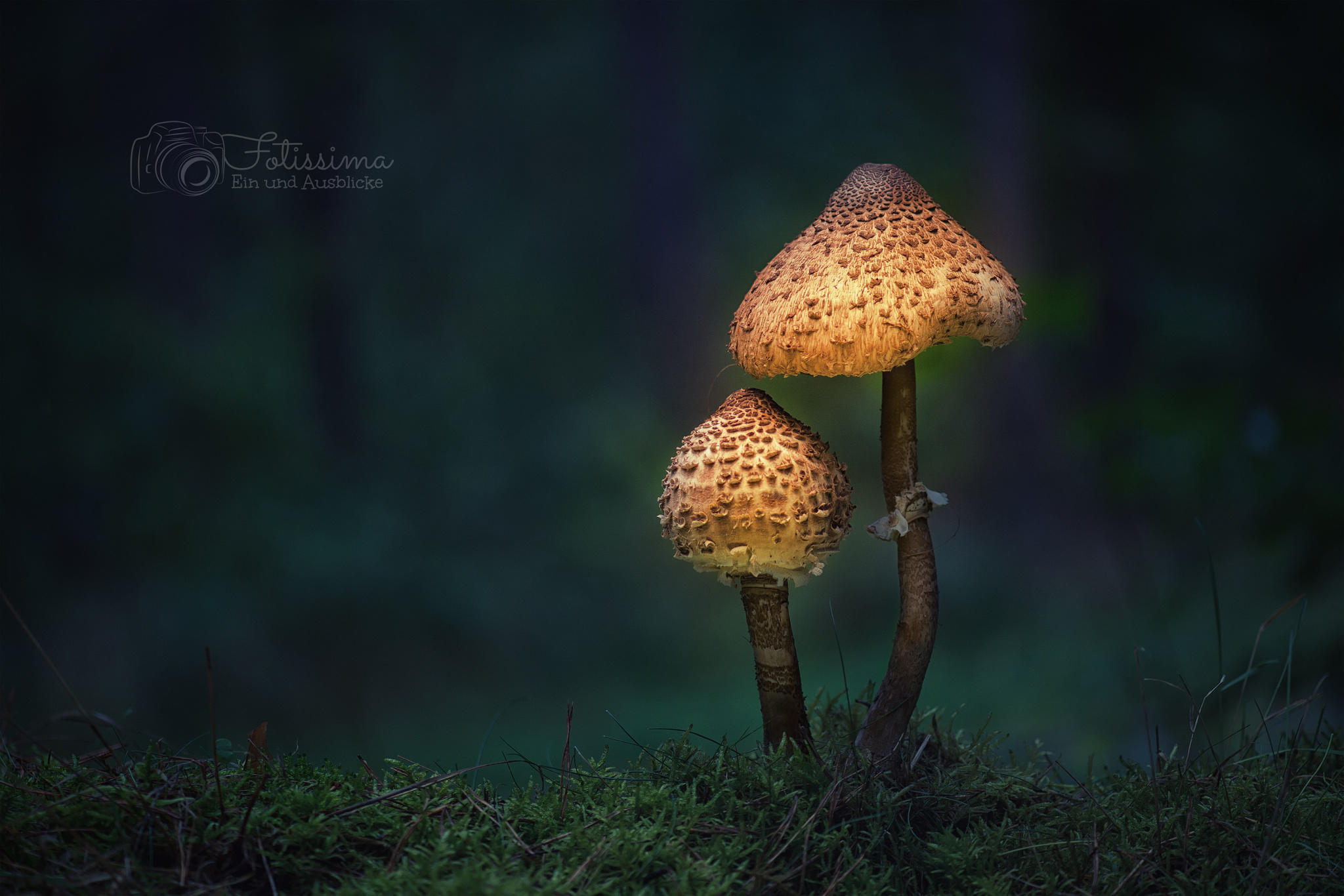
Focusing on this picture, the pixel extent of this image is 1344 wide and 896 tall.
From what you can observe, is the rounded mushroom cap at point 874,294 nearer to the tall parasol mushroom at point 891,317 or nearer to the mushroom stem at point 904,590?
the tall parasol mushroom at point 891,317

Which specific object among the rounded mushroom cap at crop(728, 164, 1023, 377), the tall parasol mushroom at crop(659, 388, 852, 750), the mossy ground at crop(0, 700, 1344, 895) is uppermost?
the rounded mushroom cap at crop(728, 164, 1023, 377)

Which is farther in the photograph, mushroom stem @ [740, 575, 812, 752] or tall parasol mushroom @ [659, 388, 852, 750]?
mushroom stem @ [740, 575, 812, 752]

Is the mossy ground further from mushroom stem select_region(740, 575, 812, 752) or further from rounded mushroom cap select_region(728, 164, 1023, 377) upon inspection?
rounded mushroom cap select_region(728, 164, 1023, 377)

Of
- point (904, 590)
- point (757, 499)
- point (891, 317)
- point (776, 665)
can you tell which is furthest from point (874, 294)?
point (776, 665)

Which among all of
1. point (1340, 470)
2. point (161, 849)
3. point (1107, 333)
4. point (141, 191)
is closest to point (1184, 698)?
point (1340, 470)

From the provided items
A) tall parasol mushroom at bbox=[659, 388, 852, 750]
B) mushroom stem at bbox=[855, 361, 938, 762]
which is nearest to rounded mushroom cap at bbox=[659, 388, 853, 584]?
tall parasol mushroom at bbox=[659, 388, 852, 750]

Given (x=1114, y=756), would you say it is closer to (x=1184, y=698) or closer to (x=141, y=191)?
(x=1184, y=698)

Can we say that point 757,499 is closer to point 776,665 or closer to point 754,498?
point 754,498
